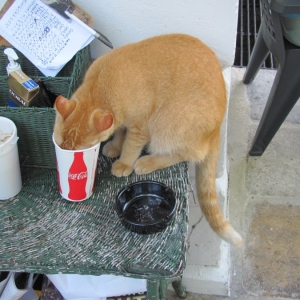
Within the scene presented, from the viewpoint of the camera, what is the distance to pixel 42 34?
57.2 inches

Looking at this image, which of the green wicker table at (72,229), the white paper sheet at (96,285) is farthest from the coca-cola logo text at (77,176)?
the white paper sheet at (96,285)

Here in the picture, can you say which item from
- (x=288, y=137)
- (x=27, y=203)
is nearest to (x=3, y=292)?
(x=27, y=203)

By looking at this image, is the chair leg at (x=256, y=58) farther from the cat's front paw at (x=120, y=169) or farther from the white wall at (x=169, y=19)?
→ the cat's front paw at (x=120, y=169)

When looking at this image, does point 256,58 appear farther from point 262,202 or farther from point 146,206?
point 146,206

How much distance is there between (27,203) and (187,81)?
2.04ft

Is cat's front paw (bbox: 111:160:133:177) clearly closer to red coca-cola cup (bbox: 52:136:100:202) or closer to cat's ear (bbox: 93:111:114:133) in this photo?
red coca-cola cup (bbox: 52:136:100:202)

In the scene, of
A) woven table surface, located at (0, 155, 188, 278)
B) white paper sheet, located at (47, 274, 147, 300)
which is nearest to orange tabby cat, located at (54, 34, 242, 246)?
woven table surface, located at (0, 155, 188, 278)

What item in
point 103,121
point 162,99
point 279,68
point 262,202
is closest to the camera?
point 103,121

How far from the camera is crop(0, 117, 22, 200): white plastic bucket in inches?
45.2

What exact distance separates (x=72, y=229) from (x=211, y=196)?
52 cm

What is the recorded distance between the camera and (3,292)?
1475 millimetres

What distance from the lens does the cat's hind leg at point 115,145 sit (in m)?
1.48

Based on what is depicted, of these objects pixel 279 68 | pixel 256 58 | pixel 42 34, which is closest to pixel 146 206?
pixel 42 34

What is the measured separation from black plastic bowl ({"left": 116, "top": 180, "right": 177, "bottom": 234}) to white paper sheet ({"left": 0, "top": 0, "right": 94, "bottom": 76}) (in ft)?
1.70
